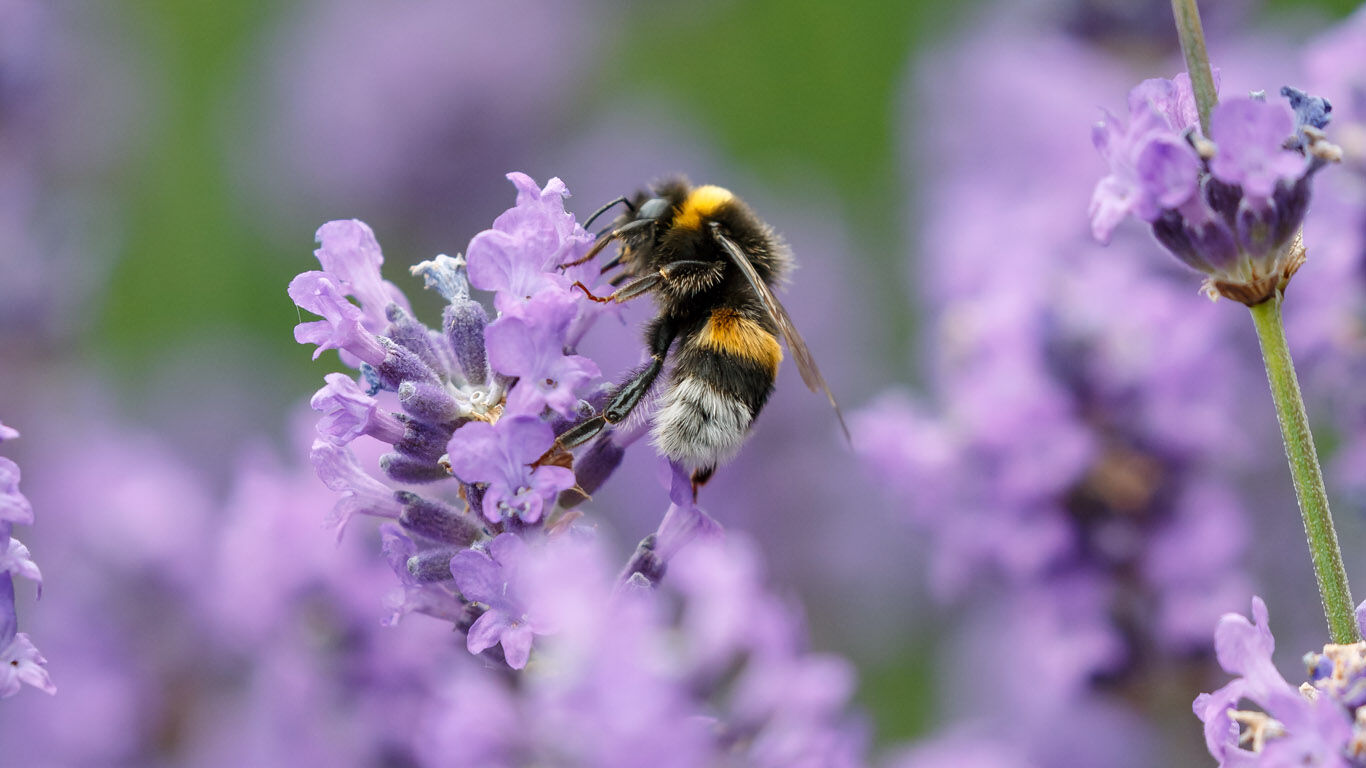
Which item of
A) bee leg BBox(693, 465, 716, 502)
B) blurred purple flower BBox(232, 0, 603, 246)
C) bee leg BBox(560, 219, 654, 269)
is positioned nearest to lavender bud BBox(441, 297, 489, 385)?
bee leg BBox(560, 219, 654, 269)

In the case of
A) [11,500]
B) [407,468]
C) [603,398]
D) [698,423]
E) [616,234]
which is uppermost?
[616,234]

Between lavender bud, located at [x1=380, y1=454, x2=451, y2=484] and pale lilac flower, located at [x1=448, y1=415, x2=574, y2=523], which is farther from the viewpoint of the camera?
lavender bud, located at [x1=380, y1=454, x2=451, y2=484]

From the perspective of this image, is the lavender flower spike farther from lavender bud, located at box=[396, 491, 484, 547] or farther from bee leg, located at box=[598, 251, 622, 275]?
bee leg, located at box=[598, 251, 622, 275]

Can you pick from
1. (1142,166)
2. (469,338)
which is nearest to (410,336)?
(469,338)

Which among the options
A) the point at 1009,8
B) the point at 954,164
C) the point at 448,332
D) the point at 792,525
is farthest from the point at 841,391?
the point at 448,332

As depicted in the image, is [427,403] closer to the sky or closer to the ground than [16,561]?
closer to the sky

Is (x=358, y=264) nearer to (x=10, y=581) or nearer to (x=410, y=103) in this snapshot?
(x=10, y=581)

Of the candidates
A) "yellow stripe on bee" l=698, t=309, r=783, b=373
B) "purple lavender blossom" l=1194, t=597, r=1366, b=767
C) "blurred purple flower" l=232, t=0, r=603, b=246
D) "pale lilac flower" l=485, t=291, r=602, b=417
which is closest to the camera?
"purple lavender blossom" l=1194, t=597, r=1366, b=767

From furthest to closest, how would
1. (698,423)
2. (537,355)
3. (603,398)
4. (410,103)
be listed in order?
(410,103), (698,423), (603,398), (537,355)
